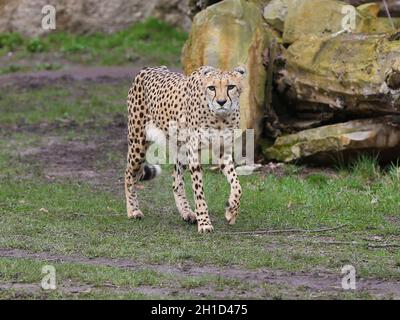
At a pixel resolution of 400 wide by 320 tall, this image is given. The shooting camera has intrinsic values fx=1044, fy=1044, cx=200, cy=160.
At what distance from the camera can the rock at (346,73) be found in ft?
30.6

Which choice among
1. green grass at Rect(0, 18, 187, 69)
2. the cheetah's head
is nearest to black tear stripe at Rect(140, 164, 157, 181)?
the cheetah's head

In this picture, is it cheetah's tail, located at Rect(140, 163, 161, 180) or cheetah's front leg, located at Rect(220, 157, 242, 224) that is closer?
cheetah's front leg, located at Rect(220, 157, 242, 224)

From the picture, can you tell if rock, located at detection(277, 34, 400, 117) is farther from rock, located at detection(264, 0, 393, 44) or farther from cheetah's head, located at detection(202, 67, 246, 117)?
cheetah's head, located at detection(202, 67, 246, 117)

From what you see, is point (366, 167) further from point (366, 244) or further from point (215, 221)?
point (366, 244)

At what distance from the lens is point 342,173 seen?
9883 millimetres

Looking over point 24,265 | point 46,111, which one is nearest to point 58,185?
point 24,265

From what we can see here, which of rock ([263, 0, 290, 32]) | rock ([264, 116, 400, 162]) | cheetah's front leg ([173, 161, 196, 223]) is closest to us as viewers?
cheetah's front leg ([173, 161, 196, 223])

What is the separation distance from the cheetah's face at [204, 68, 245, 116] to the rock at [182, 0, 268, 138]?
2457 millimetres

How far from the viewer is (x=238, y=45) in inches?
409

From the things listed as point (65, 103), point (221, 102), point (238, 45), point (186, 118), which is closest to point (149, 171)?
point (186, 118)

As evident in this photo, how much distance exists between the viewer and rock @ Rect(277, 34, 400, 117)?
9320 millimetres

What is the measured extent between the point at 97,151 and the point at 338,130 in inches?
122
